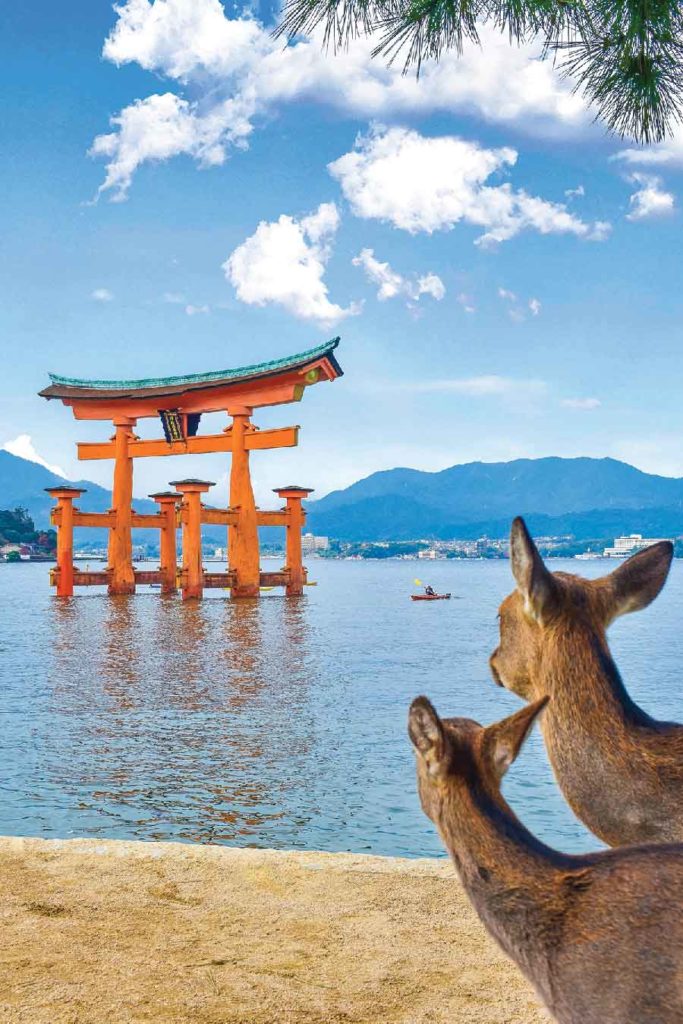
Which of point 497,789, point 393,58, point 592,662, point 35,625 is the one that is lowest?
point 35,625

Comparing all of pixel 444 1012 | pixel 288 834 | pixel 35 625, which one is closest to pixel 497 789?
pixel 444 1012

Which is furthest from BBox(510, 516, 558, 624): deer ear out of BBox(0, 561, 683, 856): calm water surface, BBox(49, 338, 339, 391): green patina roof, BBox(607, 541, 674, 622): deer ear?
BBox(49, 338, 339, 391): green patina roof

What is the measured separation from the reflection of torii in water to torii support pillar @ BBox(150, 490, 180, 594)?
1.42 metres

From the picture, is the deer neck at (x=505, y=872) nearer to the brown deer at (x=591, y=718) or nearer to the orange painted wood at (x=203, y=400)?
the brown deer at (x=591, y=718)

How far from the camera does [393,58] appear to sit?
21.2ft

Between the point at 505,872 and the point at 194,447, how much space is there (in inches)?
1245

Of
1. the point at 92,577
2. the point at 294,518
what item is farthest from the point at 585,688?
the point at 92,577

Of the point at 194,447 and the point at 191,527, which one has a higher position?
the point at 194,447

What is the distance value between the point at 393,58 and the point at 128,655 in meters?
19.7

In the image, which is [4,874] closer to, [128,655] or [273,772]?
[273,772]

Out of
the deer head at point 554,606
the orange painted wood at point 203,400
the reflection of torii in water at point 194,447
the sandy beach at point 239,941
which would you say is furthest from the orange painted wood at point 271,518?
the deer head at point 554,606

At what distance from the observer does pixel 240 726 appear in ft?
49.9

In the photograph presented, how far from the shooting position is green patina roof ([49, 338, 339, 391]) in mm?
29406

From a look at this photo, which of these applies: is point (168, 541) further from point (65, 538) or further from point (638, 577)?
point (638, 577)
